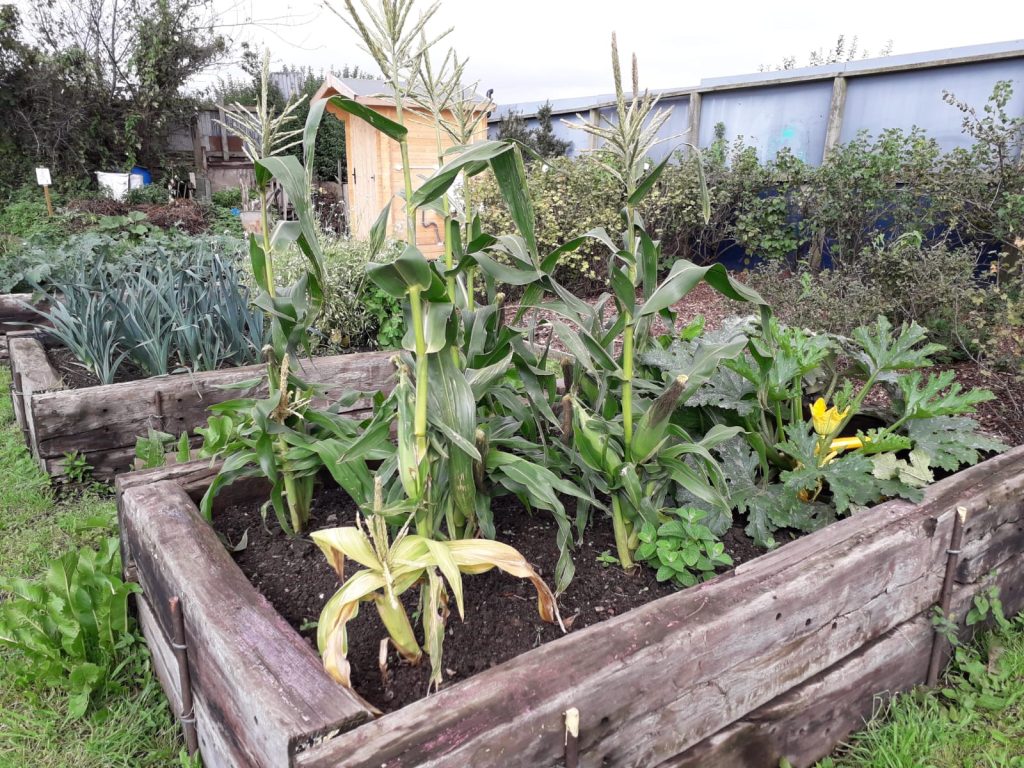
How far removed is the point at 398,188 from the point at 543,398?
6843mm

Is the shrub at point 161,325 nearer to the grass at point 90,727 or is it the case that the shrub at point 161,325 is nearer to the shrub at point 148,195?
the grass at point 90,727

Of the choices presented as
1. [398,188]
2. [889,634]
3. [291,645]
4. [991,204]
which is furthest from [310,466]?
[398,188]

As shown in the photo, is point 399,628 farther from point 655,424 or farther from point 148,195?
point 148,195

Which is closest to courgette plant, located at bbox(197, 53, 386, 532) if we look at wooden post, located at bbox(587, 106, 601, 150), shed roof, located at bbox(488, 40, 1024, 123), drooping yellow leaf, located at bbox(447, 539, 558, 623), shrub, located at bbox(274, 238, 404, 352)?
drooping yellow leaf, located at bbox(447, 539, 558, 623)

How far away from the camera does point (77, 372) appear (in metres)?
3.33

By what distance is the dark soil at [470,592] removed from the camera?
1.25 meters

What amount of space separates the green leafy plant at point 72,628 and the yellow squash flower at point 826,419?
5.91ft

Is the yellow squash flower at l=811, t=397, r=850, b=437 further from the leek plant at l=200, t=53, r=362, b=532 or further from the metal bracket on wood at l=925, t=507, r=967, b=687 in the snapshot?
the leek plant at l=200, t=53, r=362, b=532

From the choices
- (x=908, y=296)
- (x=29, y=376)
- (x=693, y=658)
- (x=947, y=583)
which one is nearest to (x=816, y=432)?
(x=947, y=583)

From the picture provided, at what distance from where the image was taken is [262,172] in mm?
1361

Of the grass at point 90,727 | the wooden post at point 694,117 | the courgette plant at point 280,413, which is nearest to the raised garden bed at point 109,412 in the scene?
the grass at point 90,727

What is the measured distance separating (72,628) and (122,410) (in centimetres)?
126

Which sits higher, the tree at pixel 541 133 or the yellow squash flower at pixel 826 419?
the tree at pixel 541 133

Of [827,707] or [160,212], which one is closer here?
[827,707]
